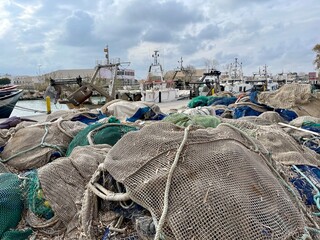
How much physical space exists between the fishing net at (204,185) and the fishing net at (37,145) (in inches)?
65.2

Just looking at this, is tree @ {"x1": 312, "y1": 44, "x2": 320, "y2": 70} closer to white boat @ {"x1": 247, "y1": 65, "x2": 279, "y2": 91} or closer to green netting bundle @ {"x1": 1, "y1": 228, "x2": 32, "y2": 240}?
white boat @ {"x1": 247, "y1": 65, "x2": 279, "y2": 91}

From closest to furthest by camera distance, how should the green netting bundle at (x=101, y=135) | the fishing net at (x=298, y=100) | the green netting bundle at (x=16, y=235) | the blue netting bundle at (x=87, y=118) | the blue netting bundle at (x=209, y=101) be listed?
the green netting bundle at (x=16, y=235) → the green netting bundle at (x=101, y=135) → the blue netting bundle at (x=87, y=118) → the fishing net at (x=298, y=100) → the blue netting bundle at (x=209, y=101)

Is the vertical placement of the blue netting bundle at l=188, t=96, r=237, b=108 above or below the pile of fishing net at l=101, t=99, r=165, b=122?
below

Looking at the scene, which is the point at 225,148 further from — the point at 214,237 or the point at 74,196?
the point at 74,196

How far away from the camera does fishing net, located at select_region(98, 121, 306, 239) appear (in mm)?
1886

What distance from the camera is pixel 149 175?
221cm

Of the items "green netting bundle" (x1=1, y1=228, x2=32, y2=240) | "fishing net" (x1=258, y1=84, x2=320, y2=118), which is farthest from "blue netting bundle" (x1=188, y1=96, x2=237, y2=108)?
"green netting bundle" (x1=1, y1=228, x2=32, y2=240)

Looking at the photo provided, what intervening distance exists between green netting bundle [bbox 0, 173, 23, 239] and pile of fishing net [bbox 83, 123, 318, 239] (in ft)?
2.01

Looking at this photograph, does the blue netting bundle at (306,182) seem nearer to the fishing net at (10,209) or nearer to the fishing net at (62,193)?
the fishing net at (62,193)

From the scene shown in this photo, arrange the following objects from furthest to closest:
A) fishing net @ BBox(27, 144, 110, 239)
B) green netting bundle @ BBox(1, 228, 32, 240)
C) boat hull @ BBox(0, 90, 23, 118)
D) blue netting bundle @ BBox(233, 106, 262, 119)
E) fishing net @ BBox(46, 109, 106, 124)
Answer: boat hull @ BBox(0, 90, 23, 118) → blue netting bundle @ BBox(233, 106, 262, 119) → fishing net @ BBox(46, 109, 106, 124) → fishing net @ BBox(27, 144, 110, 239) → green netting bundle @ BBox(1, 228, 32, 240)

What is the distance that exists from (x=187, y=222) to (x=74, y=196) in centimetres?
110

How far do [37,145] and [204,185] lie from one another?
2.71 meters

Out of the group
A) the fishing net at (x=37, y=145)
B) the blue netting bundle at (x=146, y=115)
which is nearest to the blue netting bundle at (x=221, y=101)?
the blue netting bundle at (x=146, y=115)

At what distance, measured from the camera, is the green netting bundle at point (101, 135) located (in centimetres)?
382
